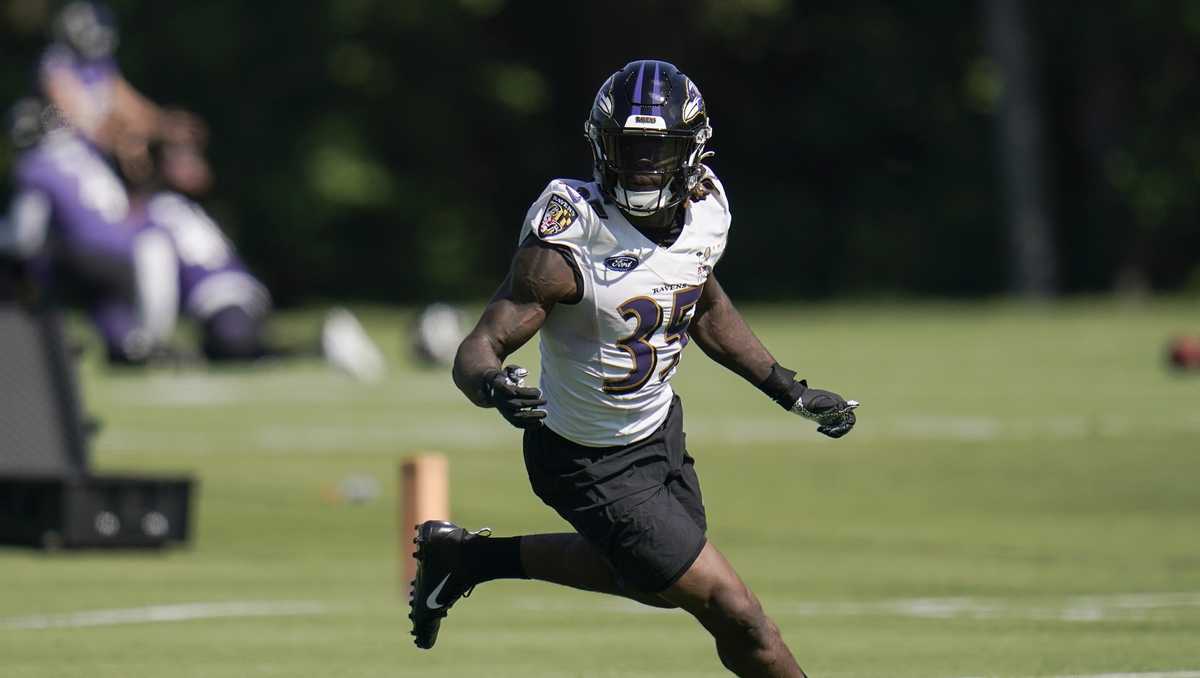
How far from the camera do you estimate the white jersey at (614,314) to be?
773cm

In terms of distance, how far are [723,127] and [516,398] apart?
44047mm

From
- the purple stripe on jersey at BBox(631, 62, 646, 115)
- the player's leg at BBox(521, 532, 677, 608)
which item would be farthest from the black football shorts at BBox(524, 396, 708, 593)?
the purple stripe on jersey at BBox(631, 62, 646, 115)

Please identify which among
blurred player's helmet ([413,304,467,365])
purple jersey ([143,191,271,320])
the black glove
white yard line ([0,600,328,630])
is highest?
the black glove

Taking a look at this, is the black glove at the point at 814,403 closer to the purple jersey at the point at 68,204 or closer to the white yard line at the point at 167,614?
the white yard line at the point at 167,614

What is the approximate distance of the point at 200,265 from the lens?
24.0m

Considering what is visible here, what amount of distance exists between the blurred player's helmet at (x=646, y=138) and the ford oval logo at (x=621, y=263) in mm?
161

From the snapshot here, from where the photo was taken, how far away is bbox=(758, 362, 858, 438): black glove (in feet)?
27.4

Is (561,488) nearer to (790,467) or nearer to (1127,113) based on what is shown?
(790,467)

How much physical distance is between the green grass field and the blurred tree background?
52.7 feet

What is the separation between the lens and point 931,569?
1366 centimetres

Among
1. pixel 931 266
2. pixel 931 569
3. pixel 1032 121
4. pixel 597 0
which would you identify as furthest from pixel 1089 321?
pixel 931 569

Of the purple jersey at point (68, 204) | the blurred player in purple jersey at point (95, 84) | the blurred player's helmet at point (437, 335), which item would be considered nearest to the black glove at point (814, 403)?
the purple jersey at point (68, 204)

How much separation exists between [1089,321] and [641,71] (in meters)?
28.5

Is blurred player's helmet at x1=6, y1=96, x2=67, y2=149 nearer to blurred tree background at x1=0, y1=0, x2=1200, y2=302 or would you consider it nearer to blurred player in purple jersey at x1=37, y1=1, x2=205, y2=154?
blurred player in purple jersey at x1=37, y1=1, x2=205, y2=154
